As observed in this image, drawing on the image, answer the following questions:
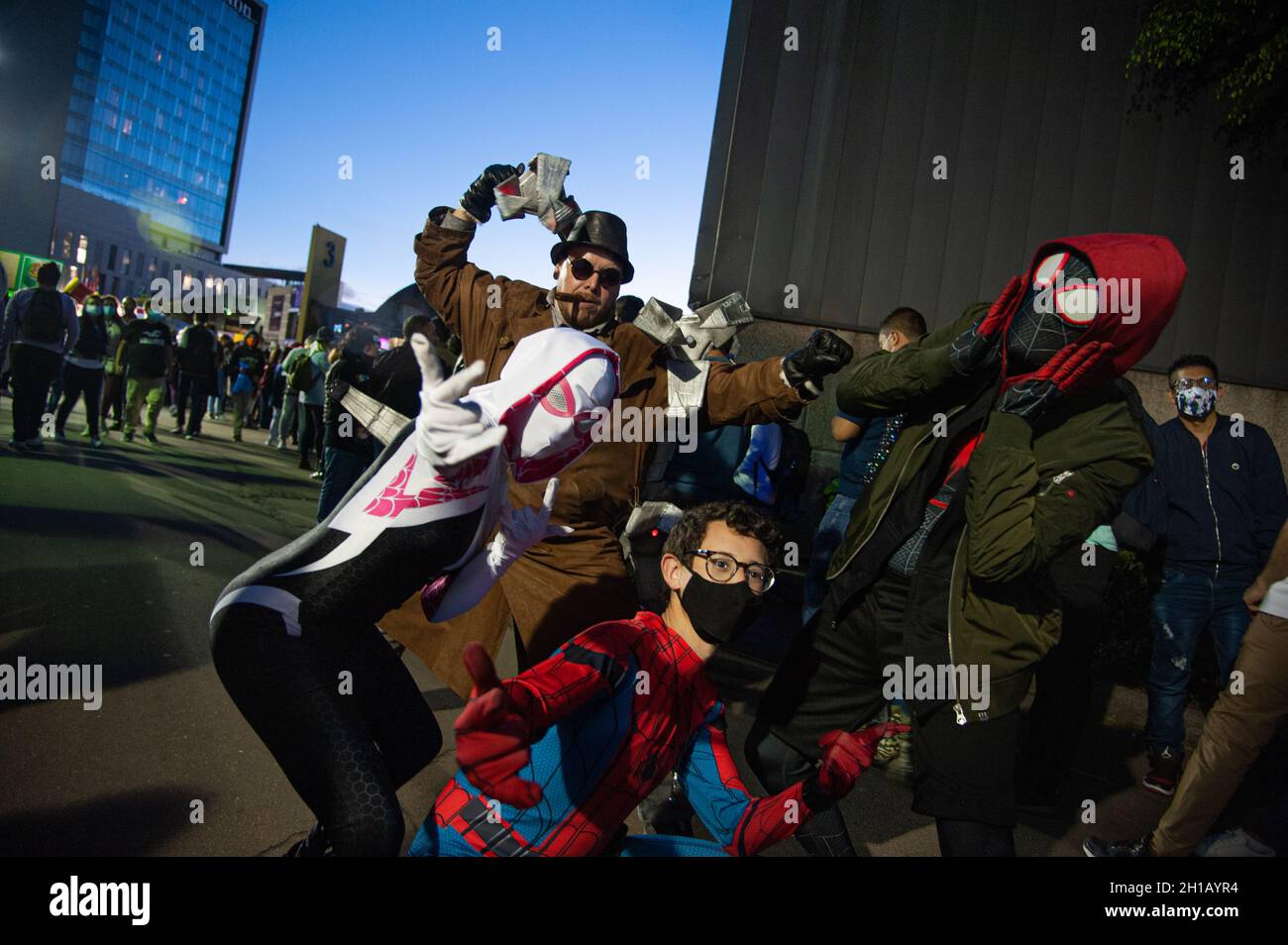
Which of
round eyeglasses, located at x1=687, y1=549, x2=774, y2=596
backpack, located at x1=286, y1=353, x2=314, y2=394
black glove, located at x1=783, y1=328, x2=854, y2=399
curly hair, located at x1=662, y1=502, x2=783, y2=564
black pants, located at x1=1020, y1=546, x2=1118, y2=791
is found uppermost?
backpack, located at x1=286, y1=353, x2=314, y2=394

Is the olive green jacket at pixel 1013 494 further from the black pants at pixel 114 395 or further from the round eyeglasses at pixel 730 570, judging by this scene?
the black pants at pixel 114 395

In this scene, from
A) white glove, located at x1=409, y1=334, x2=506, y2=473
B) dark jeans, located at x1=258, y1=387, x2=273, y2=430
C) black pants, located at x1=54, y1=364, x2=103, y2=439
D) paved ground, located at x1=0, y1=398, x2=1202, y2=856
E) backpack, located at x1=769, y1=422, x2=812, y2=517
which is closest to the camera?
white glove, located at x1=409, y1=334, x2=506, y2=473

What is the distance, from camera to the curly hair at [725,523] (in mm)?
2084

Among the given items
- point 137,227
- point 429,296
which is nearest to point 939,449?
point 429,296

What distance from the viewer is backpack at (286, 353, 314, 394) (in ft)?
34.3

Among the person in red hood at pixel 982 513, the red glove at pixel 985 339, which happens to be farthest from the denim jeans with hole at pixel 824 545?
the red glove at pixel 985 339

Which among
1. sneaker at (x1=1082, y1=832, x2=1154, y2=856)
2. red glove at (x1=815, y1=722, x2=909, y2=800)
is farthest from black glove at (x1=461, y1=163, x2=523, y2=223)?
sneaker at (x1=1082, y1=832, x2=1154, y2=856)

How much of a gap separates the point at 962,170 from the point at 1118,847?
7744 millimetres

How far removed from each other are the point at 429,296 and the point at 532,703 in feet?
6.00

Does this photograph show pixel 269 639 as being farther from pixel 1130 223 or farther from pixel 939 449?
pixel 1130 223

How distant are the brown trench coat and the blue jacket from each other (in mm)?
3058

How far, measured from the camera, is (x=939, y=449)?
7.92ft

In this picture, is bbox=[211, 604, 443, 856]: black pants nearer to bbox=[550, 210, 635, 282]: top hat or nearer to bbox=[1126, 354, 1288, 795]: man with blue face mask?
bbox=[550, 210, 635, 282]: top hat

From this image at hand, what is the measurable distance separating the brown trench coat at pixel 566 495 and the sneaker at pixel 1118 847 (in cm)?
236
